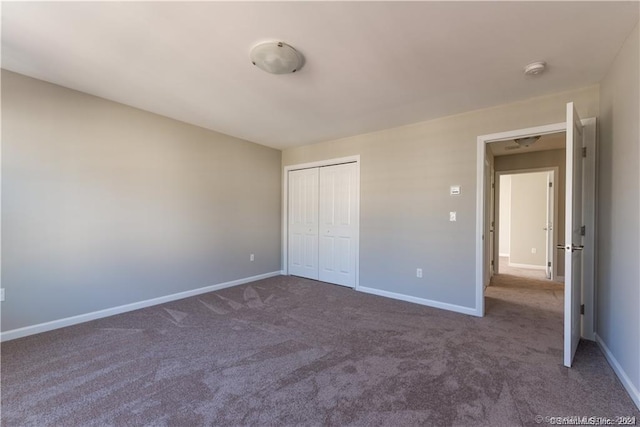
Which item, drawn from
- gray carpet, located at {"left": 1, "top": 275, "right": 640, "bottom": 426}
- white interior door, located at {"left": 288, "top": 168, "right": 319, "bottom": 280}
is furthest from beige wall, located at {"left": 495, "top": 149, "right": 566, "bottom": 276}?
white interior door, located at {"left": 288, "top": 168, "right": 319, "bottom": 280}

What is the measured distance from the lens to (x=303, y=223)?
5.11 metres

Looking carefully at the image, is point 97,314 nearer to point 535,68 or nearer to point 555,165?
point 535,68

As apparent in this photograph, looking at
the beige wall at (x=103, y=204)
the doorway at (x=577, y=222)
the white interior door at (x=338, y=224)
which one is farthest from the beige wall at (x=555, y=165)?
the beige wall at (x=103, y=204)

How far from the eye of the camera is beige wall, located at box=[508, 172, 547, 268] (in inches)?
248

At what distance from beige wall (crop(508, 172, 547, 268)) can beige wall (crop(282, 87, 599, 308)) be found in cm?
439

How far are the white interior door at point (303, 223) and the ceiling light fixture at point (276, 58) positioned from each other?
2.69 metres

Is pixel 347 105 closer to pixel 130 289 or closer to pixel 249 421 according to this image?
pixel 249 421

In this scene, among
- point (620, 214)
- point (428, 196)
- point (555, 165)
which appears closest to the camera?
point (620, 214)

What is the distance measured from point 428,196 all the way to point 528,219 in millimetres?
4576

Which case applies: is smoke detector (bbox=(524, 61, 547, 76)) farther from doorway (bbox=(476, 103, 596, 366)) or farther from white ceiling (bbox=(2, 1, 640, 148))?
doorway (bbox=(476, 103, 596, 366))

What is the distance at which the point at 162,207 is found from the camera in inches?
141

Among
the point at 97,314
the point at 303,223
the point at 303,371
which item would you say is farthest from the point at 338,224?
the point at 97,314

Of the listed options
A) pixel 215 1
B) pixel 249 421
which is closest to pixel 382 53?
pixel 215 1

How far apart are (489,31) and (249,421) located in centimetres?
292
